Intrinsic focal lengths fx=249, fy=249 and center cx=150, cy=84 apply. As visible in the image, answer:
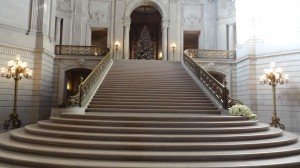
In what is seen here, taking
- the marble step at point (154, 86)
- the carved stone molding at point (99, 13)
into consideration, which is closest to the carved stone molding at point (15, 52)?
the marble step at point (154, 86)

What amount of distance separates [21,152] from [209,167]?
415 centimetres

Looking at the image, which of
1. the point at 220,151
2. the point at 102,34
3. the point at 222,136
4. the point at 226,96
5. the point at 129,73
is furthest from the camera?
the point at 102,34

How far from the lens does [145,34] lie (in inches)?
879

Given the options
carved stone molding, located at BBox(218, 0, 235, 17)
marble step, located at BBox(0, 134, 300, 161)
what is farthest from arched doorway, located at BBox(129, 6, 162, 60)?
marble step, located at BBox(0, 134, 300, 161)

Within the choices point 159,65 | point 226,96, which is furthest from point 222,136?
point 159,65

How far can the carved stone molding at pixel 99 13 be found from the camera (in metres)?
19.2

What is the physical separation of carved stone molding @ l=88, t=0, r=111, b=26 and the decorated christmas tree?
3.85 m

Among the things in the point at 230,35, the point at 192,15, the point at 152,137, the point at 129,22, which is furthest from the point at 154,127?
the point at 192,15

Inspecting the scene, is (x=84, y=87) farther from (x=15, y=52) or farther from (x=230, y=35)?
(x=230, y=35)

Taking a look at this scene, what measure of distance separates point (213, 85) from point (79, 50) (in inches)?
375

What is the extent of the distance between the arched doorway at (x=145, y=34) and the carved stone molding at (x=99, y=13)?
3947mm

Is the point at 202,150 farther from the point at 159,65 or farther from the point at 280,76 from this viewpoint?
the point at 159,65

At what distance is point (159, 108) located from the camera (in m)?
9.02

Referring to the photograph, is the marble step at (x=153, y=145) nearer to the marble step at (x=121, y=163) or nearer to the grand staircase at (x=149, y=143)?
the grand staircase at (x=149, y=143)
